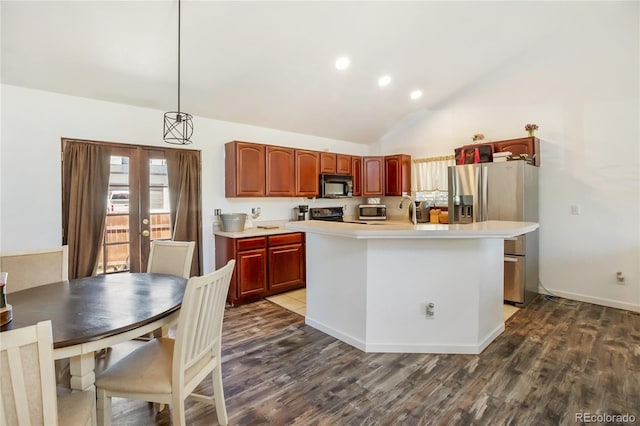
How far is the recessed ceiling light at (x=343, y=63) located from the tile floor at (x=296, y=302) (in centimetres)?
289

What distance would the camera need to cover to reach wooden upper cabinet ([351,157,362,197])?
5.75m

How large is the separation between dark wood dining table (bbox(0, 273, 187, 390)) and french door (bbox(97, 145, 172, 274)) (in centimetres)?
149

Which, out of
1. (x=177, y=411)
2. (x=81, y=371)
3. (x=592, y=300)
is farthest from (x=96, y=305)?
(x=592, y=300)

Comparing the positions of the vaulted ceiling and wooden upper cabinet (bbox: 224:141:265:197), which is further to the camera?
wooden upper cabinet (bbox: 224:141:265:197)

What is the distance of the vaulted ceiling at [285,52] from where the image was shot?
2691 mm

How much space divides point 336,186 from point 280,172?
114cm

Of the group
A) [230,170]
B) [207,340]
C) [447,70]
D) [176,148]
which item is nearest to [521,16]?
[447,70]

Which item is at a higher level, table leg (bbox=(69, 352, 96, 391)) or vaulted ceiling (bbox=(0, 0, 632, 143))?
vaulted ceiling (bbox=(0, 0, 632, 143))

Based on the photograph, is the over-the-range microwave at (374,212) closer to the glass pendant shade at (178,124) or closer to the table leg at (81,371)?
the glass pendant shade at (178,124)

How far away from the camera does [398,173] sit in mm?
5637

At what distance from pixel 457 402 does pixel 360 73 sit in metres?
3.59

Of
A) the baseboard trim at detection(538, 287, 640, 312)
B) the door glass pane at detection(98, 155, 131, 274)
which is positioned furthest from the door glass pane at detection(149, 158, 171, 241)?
the baseboard trim at detection(538, 287, 640, 312)

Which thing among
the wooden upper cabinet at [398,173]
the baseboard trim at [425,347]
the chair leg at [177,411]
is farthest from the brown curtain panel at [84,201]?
the wooden upper cabinet at [398,173]

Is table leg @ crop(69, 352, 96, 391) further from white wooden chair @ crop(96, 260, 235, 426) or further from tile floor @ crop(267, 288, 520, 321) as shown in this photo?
tile floor @ crop(267, 288, 520, 321)
